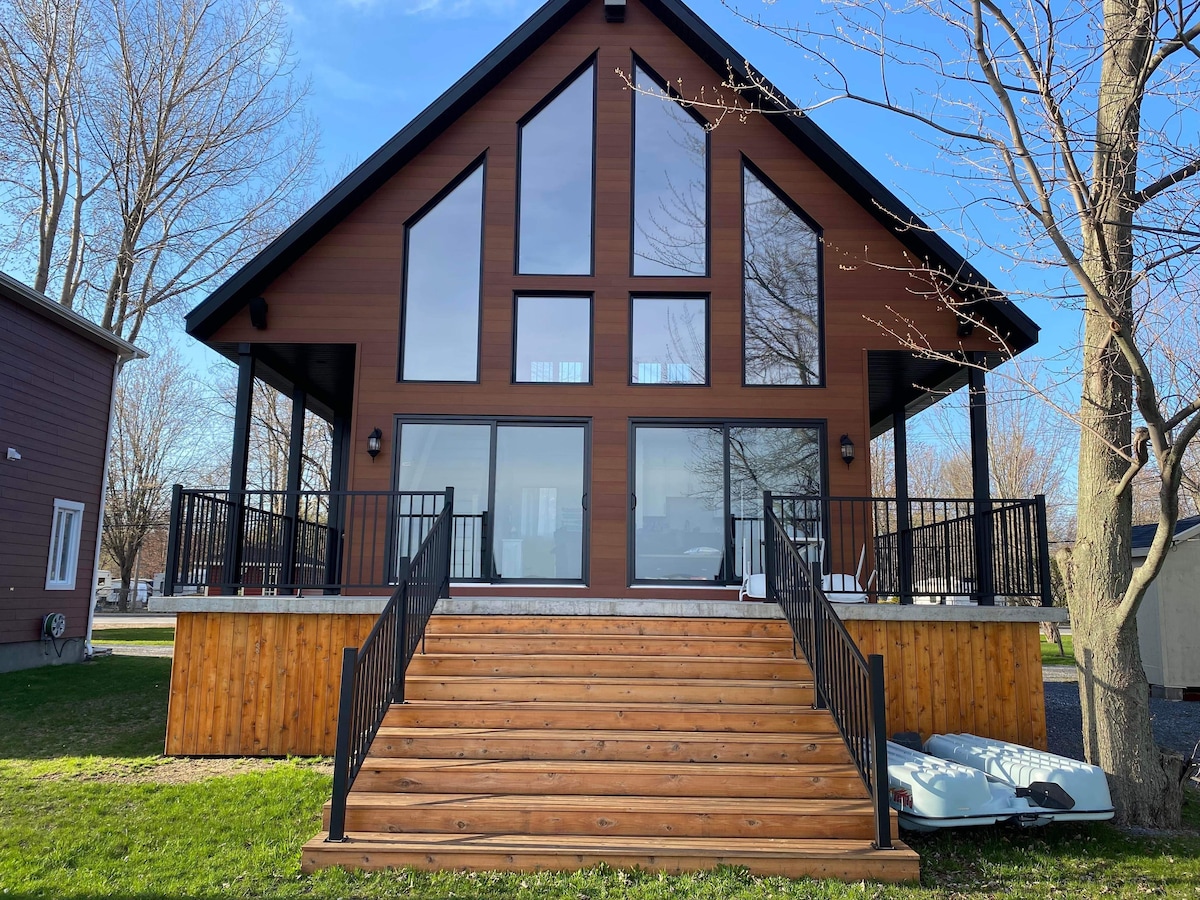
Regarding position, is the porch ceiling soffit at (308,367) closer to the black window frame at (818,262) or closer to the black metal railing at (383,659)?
the black metal railing at (383,659)

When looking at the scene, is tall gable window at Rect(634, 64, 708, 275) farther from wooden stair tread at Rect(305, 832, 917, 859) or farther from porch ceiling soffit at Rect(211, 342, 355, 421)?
wooden stair tread at Rect(305, 832, 917, 859)

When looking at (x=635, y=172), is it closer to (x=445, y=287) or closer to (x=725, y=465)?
(x=445, y=287)

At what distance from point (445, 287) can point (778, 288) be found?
3.63 m

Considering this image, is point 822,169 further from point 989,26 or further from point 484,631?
point 484,631

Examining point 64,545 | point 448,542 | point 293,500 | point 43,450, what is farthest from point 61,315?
point 448,542

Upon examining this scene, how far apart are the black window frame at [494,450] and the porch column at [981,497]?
371cm

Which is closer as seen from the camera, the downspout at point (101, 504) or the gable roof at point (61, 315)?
the gable roof at point (61, 315)

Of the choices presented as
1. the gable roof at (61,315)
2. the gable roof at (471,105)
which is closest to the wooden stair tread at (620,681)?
the gable roof at (471,105)

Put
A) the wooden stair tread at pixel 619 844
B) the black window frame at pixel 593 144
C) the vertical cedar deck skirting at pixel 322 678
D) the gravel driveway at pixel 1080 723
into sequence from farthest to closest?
the black window frame at pixel 593 144, the gravel driveway at pixel 1080 723, the vertical cedar deck skirting at pixel 322 678, the wooden stair tread at pixel 619 844

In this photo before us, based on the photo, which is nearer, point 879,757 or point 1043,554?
point 879,757

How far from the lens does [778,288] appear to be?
9703 millimetres

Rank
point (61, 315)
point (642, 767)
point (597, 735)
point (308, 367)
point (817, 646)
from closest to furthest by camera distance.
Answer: point (642, 767)
point (597, 735)
point (817, 646)
point (308, 367)
point (61, 315)

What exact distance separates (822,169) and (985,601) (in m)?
4.86

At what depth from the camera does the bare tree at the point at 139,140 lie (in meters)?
17.7
